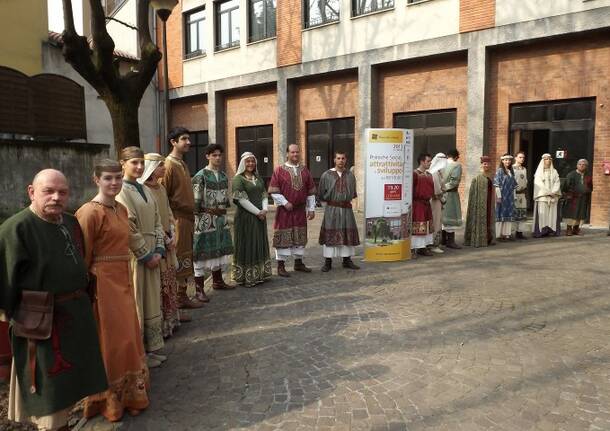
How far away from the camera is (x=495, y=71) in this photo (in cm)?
1313

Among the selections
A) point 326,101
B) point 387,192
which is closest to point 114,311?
point 387,192

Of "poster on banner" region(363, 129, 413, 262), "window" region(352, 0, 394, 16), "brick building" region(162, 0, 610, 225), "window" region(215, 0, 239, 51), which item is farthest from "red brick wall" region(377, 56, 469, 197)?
"window" region(215, 0, 239, 51)

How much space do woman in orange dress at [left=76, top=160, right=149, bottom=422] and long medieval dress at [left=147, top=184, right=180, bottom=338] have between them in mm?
1136

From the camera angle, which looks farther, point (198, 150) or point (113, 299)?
point (198, 150)

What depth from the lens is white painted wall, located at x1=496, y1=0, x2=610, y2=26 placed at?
445 inches

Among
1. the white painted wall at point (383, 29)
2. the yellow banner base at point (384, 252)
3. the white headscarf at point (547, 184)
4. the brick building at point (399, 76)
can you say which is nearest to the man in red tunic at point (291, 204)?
the yellow banner base at point (384, 252)

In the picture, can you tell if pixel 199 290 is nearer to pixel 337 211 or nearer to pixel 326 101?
pixel 337 211

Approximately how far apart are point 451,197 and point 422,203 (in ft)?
3.94

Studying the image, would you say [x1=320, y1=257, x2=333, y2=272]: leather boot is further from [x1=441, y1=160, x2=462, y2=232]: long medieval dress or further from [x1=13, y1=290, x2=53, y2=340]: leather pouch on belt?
[x1=13, y1=290, x2=53, y2=340]: leather pouch on belt

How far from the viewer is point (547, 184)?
1090 centimetres

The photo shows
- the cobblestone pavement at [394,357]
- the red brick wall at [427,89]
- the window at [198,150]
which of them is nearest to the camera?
the cobblestone pavement at [394,357]

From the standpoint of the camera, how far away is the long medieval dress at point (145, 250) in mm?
3744

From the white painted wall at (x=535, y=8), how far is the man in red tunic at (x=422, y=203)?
20.0 ft

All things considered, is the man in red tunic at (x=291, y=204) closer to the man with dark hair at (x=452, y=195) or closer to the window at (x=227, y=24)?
the man with dark hair at (x=452, y=195)
